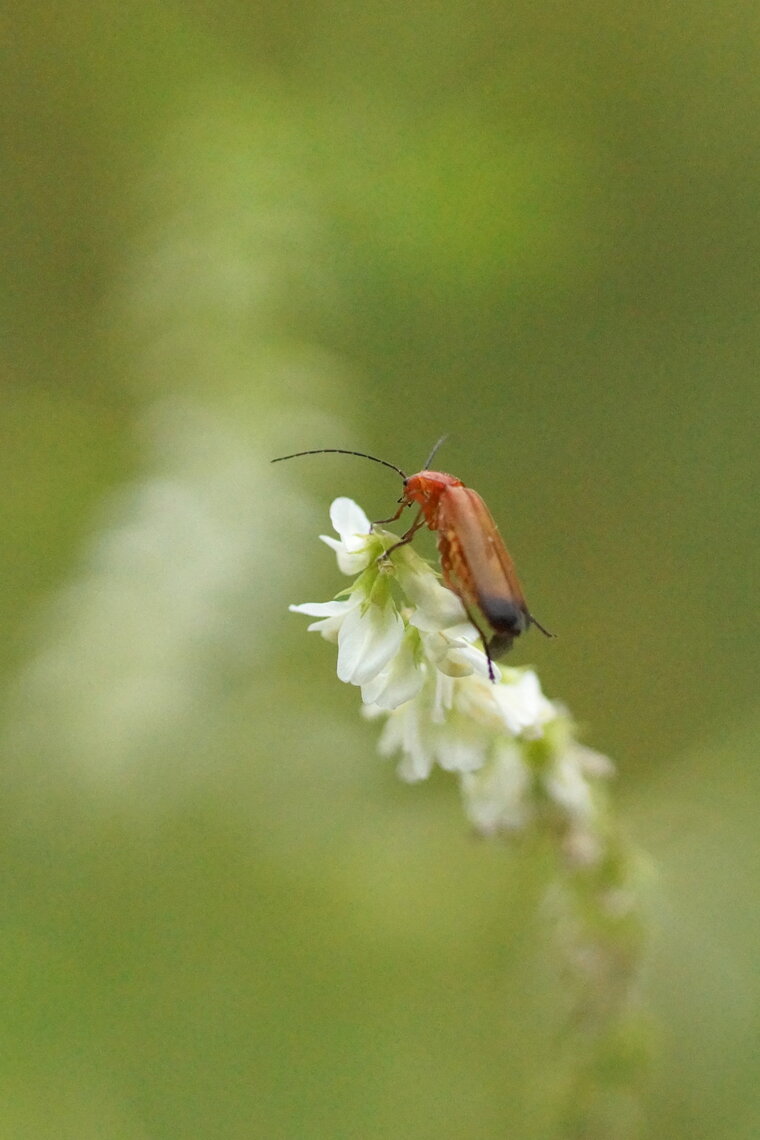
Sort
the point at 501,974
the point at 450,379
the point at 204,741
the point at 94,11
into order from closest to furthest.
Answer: the point at 204,741 → the point at 501,974 → the point at 94,11 → the point at 450,379

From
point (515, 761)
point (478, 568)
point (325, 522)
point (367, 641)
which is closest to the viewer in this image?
point (367, 641)

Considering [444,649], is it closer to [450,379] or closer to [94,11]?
[450,379]

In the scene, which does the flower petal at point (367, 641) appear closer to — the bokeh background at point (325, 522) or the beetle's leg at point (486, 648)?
the beetle's leg at point (486, 648)

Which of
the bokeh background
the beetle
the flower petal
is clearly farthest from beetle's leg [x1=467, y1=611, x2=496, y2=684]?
the bokeh background

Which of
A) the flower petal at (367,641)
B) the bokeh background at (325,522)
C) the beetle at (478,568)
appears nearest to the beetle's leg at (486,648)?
the beetle at (478,568)

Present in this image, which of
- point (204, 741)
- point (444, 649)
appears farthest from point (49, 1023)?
point (444, 649)

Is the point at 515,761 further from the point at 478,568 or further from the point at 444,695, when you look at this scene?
the point at 478,568

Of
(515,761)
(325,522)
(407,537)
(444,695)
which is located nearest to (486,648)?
(444,695)

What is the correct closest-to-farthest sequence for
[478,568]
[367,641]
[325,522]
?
[367,641] → [478,568] → [325,522]
